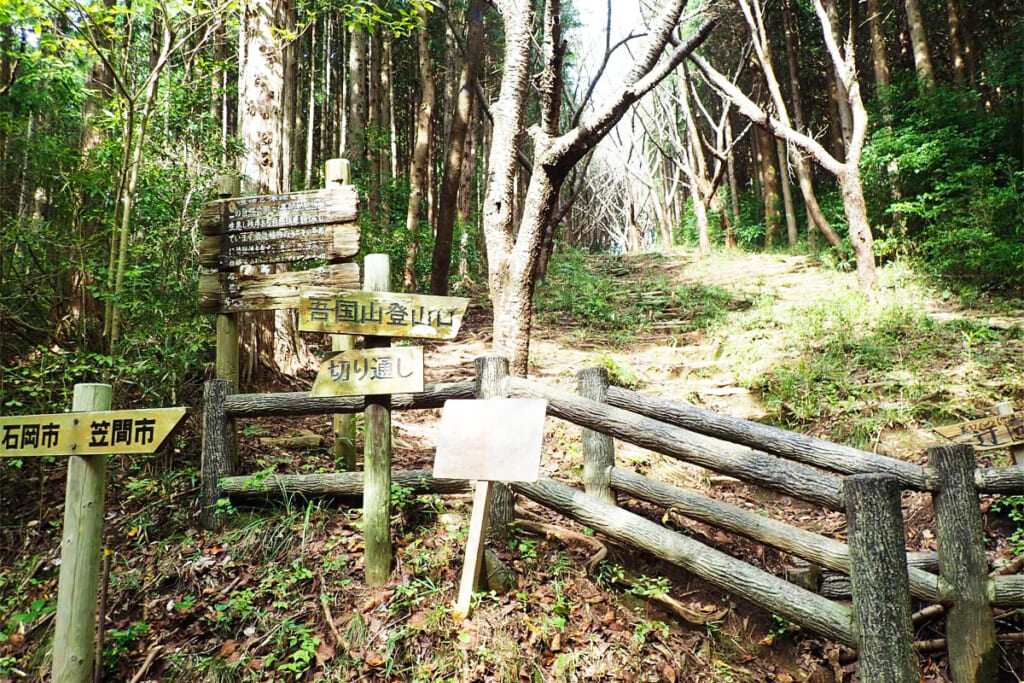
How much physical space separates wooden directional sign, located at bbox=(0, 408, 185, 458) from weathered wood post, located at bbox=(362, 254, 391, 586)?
107cm

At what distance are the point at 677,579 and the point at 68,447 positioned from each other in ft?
11.8

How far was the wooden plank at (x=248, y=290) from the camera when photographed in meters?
4.38

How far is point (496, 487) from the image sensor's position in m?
3.90

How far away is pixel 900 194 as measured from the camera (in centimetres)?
1062

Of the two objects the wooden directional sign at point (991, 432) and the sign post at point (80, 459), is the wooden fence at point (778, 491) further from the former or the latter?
the sign post at point (80, 459)

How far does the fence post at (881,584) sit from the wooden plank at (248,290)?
374 centimetres

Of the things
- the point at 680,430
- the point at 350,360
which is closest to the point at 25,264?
the point at 350,360

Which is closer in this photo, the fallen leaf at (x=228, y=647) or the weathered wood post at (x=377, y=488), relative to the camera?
the fallen leaf at (x=228, y=647)

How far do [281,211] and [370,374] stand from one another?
1686 millimetres

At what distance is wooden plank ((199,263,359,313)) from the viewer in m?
4.38

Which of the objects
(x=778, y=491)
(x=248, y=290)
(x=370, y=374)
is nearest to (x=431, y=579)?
(x=370, y=374)

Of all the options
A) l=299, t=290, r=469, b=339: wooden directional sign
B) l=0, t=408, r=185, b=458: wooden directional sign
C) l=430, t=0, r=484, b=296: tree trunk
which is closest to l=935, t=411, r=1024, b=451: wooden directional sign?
l=299, t=290, r=469, b=339: wooden directional sign

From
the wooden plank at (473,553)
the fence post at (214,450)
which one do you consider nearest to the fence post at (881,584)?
the wooden plank at (473,553)

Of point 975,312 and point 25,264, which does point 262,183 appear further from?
point 975,312
